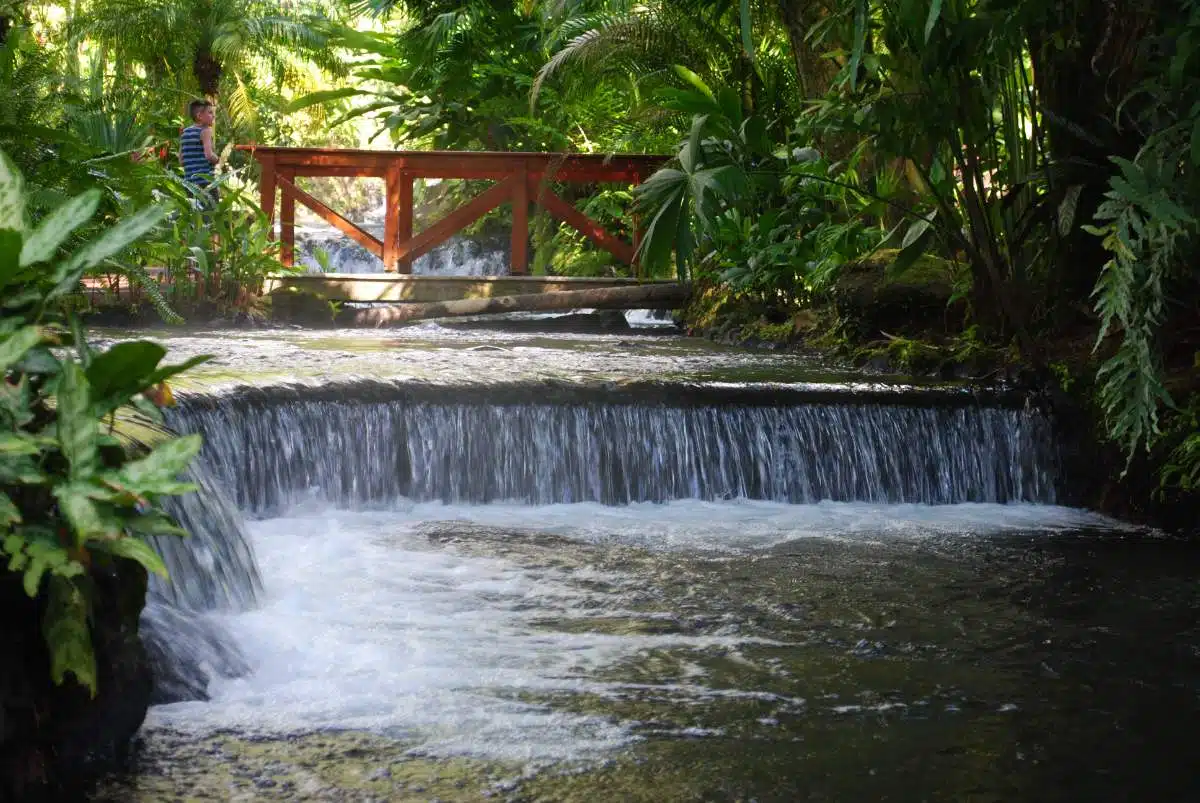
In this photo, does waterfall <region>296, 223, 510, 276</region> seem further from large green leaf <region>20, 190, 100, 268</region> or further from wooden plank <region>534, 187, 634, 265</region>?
large green leaf <region>20, 190, 100, 268</region>

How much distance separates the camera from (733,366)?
8820mm

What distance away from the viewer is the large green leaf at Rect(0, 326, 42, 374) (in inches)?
101

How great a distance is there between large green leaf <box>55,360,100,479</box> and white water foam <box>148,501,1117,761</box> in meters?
1.06

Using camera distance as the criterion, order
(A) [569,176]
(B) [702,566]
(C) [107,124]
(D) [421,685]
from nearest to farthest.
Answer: (D) [421,685]
(B) [702,566]
(C) [107,124]
(A) [569,176]

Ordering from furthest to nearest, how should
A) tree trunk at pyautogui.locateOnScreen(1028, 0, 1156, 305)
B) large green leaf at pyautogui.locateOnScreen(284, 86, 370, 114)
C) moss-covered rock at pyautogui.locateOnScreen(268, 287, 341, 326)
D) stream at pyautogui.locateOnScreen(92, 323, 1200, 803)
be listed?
large green leaf at pyautogui.locateOnScreen(284, 86, 370, 114) → moss-covered rock at pyautogui.locateOnScreen(268, 287, 341, 326) → tree trunk at pyautogui.locateOnScreen(1028, 0, 1156, 305) → stream at pyautogui.locateOnScreen(92, 323, 1200, 803)

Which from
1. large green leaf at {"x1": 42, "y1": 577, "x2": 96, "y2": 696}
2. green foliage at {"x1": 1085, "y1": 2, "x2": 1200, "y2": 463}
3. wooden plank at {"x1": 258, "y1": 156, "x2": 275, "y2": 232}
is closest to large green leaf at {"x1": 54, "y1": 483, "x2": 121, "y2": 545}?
large green leaf at {"x1": 42, "y1": 577, "x2": 96, "y2": 696}

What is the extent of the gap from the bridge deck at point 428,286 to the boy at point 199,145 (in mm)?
1415

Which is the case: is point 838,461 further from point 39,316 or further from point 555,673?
point 39,316

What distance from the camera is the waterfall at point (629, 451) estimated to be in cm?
664

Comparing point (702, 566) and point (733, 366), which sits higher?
point (733, 366)

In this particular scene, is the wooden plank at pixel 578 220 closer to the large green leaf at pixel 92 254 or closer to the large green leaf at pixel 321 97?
the large green leaf at pixel 321 97

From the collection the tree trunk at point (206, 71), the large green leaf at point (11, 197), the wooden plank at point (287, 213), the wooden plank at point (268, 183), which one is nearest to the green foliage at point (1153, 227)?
the large green leaf at point (11, 197)

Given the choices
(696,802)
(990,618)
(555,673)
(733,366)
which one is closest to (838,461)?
(733,366)

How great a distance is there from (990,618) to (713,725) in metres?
1.59
